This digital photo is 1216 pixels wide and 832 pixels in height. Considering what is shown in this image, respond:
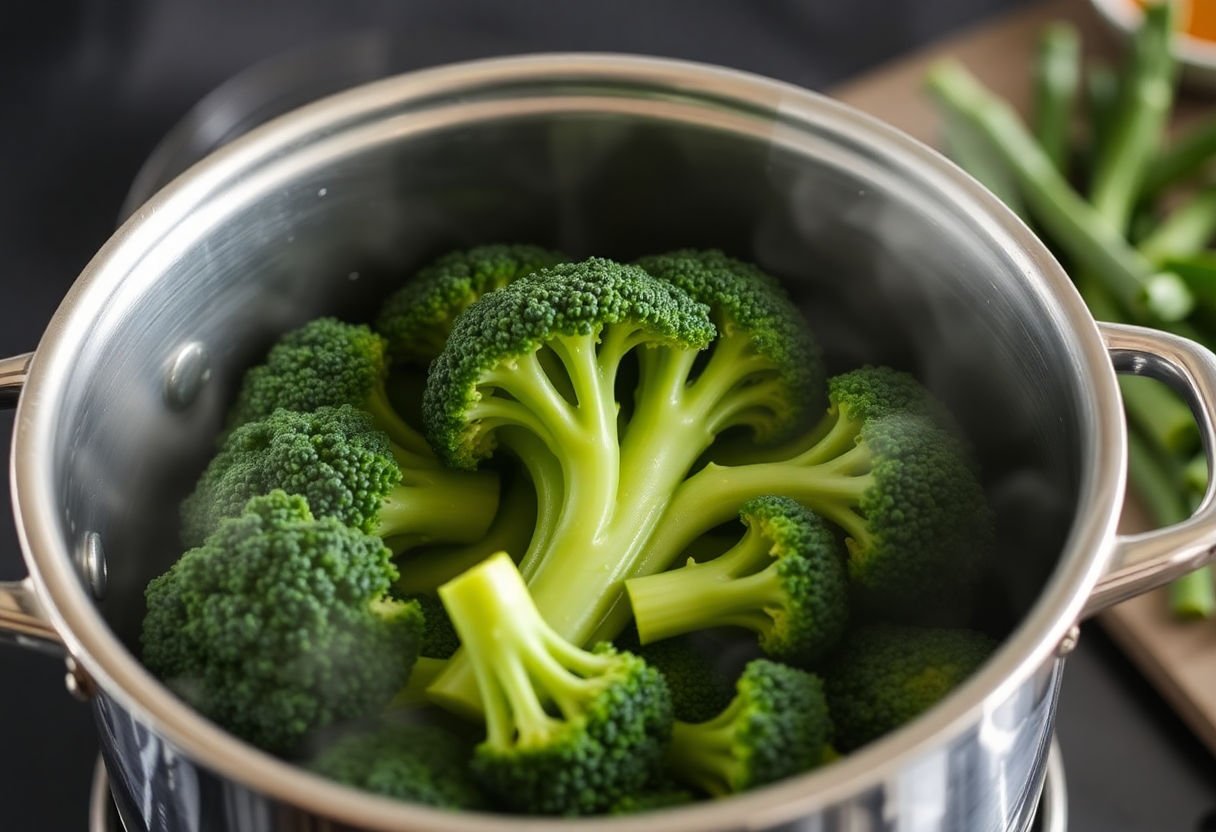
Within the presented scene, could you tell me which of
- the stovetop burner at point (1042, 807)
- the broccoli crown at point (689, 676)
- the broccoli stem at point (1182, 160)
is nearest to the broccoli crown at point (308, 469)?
the broccoli crown at point (689, 676)

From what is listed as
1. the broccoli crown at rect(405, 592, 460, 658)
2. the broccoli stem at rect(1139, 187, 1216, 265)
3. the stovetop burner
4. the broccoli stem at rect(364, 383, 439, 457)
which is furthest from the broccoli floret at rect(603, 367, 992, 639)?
the broccoli stem at rect(1139, 187, 1216, 265)

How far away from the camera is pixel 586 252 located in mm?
1322

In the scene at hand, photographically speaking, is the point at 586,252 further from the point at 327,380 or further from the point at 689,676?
the point at 689,676

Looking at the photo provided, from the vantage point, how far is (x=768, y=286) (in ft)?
3.87

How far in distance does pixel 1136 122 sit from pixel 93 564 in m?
1.50

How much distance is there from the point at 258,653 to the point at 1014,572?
0.60m

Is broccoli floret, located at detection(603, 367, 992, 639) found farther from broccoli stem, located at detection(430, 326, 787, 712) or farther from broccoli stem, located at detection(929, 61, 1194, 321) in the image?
broccoli stem, located at detection(929, 61, 1194, 321)

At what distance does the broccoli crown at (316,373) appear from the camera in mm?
1121

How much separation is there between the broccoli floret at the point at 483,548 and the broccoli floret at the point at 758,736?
240 mm

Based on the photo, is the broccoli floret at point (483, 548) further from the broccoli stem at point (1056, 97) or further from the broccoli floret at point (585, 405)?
the broccoli stem at point (1056, 97)

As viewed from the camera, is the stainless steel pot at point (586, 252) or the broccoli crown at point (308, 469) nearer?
the stainless steel pot at point (586, 252)

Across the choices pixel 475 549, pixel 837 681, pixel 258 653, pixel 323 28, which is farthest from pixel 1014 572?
pixel 323 28

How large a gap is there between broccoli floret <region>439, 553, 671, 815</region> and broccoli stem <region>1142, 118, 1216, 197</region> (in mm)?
1335

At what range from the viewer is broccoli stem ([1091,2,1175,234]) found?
1812mm
